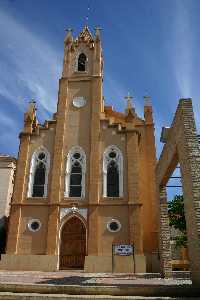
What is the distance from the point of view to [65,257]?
24156mm

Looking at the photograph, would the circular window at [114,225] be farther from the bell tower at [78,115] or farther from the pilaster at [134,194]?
the bell tower at [78,115]

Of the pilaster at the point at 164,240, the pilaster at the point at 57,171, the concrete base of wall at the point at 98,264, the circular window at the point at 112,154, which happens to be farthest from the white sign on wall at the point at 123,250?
the circular window at the point at 112,154

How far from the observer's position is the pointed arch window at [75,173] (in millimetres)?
25734

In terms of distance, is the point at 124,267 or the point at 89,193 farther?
the point at 89,193

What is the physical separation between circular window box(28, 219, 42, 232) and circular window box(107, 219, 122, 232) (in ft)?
17.0

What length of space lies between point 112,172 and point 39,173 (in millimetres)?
5865

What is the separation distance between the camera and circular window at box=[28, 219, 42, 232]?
979 inches

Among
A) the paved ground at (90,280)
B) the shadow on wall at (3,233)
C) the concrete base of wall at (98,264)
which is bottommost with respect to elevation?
the paved ground at (90,280)

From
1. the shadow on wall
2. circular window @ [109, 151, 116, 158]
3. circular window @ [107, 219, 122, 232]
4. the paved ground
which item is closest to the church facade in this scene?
circular window @ [107, 219, 122, 232]

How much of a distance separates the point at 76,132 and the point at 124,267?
38.4ft

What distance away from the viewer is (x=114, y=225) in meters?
24.4

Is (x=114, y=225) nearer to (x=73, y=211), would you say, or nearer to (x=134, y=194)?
(x=134, y=194)

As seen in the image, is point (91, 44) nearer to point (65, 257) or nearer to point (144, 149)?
point (144, 149)

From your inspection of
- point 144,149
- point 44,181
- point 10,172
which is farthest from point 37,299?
point 10,172
